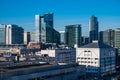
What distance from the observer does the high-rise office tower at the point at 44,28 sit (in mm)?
54000

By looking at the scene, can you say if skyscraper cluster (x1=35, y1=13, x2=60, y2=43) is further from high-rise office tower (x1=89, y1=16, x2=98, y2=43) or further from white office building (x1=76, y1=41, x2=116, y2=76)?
white office building (x1=76, y1=41, x2=116, y2=76)

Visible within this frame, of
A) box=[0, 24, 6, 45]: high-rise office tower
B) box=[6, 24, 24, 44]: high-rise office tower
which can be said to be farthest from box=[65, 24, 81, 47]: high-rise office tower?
box=[0, 24, 6, 45]: high-rise office tower

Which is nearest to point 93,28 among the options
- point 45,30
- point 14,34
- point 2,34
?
point 45,30

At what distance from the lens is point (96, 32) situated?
60.3 m

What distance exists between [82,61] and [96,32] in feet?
109

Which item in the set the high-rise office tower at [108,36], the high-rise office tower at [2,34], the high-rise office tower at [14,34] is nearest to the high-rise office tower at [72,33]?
the high-rise office tower at [108,36]

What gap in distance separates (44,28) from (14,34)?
6905mm

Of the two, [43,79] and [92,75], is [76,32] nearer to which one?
[92,75]

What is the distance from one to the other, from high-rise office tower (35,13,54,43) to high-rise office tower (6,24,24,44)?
183 inches

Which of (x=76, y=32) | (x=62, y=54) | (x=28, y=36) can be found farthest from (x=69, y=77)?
(x=28, y=36)

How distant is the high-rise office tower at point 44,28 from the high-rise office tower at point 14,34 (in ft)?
15.3

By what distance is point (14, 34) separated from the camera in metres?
58.3

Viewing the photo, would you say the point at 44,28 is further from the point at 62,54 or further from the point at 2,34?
the point at 62,54

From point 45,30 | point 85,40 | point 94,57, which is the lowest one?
point 94,57
